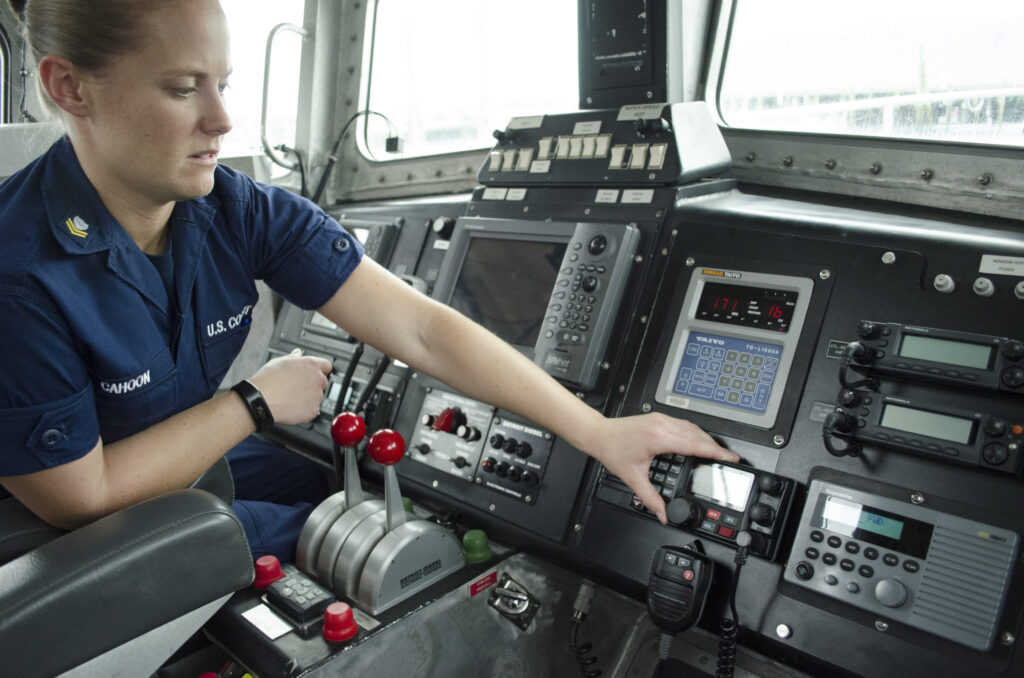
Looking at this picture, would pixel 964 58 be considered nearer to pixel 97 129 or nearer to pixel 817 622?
pixel 817 622

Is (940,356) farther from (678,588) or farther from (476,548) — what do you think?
(476,548)

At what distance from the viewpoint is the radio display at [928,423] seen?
1205 mm

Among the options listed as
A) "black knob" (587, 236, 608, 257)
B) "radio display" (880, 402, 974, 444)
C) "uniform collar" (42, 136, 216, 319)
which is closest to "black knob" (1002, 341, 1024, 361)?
"radio display" (880, 402, 974, 444)

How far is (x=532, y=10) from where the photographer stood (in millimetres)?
2537

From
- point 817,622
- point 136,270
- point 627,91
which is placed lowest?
point 817,622

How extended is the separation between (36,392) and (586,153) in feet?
4.27

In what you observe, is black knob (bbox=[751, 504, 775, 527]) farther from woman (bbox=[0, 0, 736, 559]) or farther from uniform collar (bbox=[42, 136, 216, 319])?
uniform collar (bbox=[42, 136, 216, 319])

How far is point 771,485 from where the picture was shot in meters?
1.32

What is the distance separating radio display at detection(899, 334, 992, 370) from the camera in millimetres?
1213

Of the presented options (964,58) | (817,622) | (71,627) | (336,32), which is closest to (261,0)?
(336,32)

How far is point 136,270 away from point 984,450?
1.41 m

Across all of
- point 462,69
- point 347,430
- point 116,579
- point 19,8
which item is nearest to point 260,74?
point 462,69

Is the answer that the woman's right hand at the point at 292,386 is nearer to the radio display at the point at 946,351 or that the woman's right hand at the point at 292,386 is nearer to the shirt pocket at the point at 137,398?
the shirt pocket at the point at 137,398

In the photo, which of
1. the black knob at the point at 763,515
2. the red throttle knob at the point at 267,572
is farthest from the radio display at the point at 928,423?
the red throttle knob at the point at 267,572
